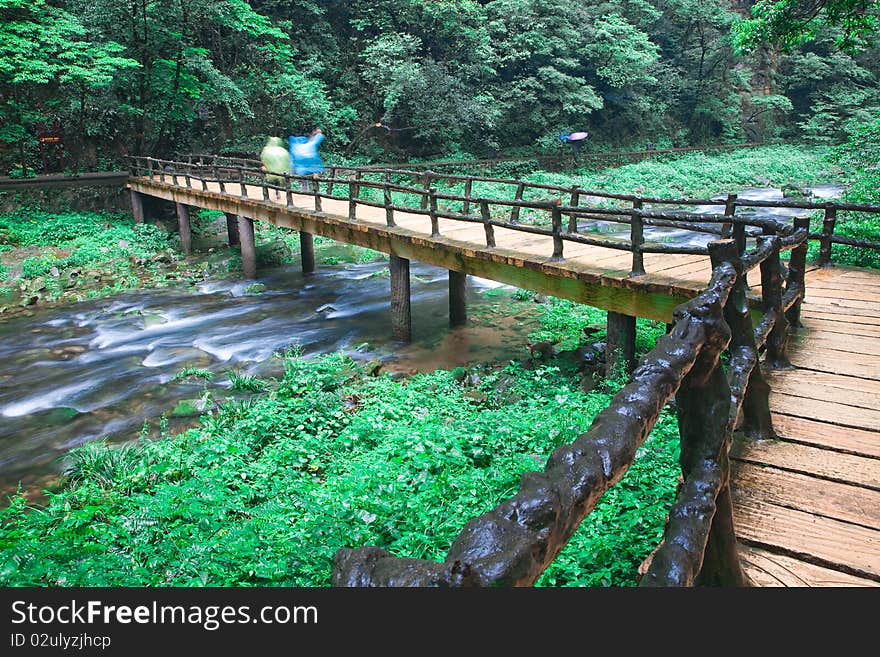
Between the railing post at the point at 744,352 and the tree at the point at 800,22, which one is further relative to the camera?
the tree at the point at 800,22

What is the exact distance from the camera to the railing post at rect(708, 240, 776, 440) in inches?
126

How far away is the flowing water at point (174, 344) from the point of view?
880 centimetres

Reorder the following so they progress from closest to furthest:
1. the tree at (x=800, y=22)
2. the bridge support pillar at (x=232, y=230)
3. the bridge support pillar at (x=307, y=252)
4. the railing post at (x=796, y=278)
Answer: the railing post at (x=796, y=278) < the tree at (x=800, y=22) < the bridge support pillar at (x=307, y=252) < the bridge support pillar at (x=232, y=230)

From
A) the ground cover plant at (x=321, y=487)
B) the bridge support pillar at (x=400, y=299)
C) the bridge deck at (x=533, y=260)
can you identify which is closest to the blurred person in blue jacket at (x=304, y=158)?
the bridge deck at (x=533, y=260)

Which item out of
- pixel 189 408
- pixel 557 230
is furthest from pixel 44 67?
pixel 557 230

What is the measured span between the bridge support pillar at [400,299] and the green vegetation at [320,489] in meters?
2.69

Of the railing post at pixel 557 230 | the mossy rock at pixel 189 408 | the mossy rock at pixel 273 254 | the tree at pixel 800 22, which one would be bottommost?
the mossy rock at pixel 189 408

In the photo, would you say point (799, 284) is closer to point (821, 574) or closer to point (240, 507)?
point (821, 574)

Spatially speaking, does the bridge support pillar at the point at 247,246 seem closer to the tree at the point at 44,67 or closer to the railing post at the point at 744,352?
the tree at the point at 44,67

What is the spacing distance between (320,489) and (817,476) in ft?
13.5

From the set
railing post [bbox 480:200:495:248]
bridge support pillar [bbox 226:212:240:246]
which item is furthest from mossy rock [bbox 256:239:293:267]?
railing post [bbox 480:200:495:248]

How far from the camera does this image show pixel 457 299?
480 inches

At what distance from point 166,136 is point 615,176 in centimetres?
2070

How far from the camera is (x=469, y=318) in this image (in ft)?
42.2
